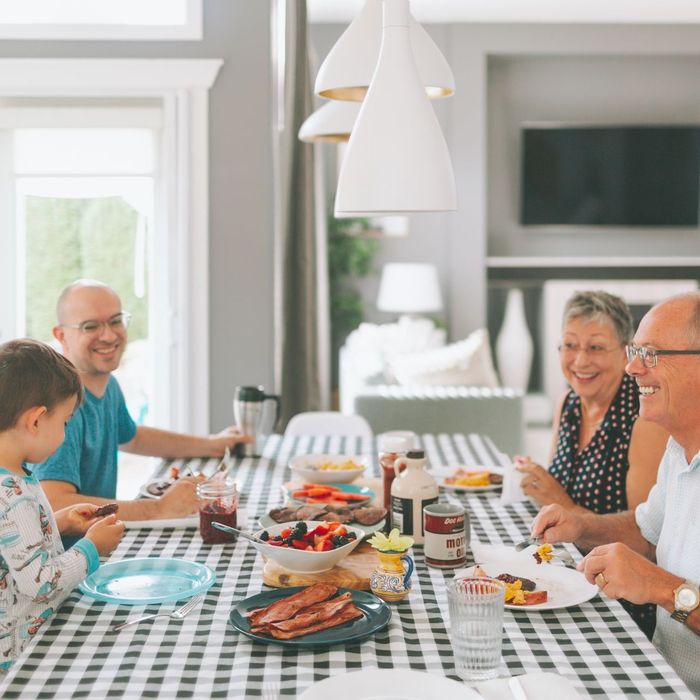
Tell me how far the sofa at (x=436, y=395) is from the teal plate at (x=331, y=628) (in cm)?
285

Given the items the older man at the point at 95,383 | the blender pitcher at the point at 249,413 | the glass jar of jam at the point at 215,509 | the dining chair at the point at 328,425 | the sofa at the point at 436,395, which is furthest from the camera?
the sofa at the point at 436,395

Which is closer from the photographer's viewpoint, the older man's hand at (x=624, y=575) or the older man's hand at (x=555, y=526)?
the older man's hand at (x=624, y=575)

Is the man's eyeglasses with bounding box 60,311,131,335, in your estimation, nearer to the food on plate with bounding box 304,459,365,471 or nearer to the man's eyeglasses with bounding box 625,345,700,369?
the food on plate with bounding box 304,459,365,471

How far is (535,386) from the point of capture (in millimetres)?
7719

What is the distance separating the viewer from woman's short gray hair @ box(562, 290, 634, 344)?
95.0 inches

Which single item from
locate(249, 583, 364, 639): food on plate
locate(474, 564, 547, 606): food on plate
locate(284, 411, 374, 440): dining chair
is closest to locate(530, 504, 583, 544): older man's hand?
locate(474, 564, 547, 606): food on plate

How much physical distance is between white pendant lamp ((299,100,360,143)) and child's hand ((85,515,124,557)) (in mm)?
1349

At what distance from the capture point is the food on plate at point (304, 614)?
141 cm

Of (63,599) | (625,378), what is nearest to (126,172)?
(625,378)

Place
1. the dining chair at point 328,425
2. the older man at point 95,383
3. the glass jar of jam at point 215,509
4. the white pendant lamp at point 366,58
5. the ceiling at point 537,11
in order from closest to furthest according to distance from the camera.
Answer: the glass jar of jam at point 215,509, the white pendant lamp at point 366,58, the older man at point 95,383, the dining chair at point 328,425, the ceiling at point 537,11

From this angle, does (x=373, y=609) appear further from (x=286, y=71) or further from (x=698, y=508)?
(x=286, y=71)

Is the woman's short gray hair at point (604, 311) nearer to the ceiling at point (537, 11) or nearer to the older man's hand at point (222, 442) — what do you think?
the older man's hand at point (222, 442)

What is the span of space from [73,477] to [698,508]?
1292 mm

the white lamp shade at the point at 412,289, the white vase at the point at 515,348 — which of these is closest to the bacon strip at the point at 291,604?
the white lamp shade at the point at 412,289
